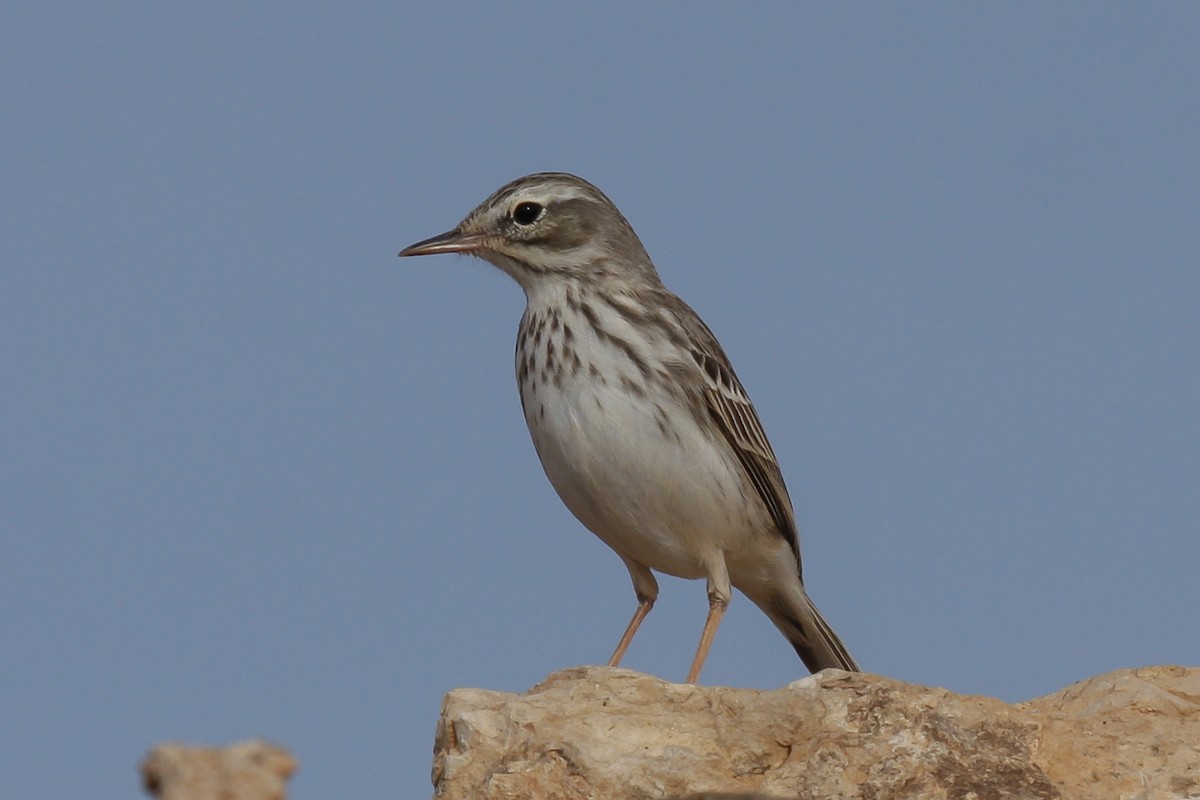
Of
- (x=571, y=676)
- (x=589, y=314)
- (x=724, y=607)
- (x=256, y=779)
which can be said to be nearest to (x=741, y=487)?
(x=724, y=607)

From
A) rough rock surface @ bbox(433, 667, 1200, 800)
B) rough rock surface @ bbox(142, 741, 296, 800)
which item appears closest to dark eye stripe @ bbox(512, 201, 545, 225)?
rough rock surface @ bbox(433, 667, 1200, 800)

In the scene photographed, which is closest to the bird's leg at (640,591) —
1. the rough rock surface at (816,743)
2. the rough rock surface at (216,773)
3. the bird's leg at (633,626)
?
the bird's leg at (633,626)

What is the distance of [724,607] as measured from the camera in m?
14.4

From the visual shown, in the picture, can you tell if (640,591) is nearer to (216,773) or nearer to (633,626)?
(633,626)

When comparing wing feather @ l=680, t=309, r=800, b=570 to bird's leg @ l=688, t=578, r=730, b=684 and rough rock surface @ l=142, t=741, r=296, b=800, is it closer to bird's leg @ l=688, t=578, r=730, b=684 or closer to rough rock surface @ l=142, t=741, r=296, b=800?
bird's leg @ l=688, t=578, r=730, b=684

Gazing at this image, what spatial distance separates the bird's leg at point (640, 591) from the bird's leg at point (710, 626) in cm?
70

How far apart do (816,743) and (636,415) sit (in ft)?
13.8

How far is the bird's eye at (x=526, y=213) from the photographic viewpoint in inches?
575

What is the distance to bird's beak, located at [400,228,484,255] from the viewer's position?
14.6m

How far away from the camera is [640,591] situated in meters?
15.0

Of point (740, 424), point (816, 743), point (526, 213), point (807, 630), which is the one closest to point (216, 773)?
point (816, 743)

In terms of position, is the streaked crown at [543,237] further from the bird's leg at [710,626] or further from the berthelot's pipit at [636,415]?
the bird's leg at [710,626]

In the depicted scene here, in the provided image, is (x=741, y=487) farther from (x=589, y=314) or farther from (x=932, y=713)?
(x=932, y=713)

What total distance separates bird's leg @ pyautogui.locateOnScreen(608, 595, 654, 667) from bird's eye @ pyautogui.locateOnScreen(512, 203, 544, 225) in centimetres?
330
